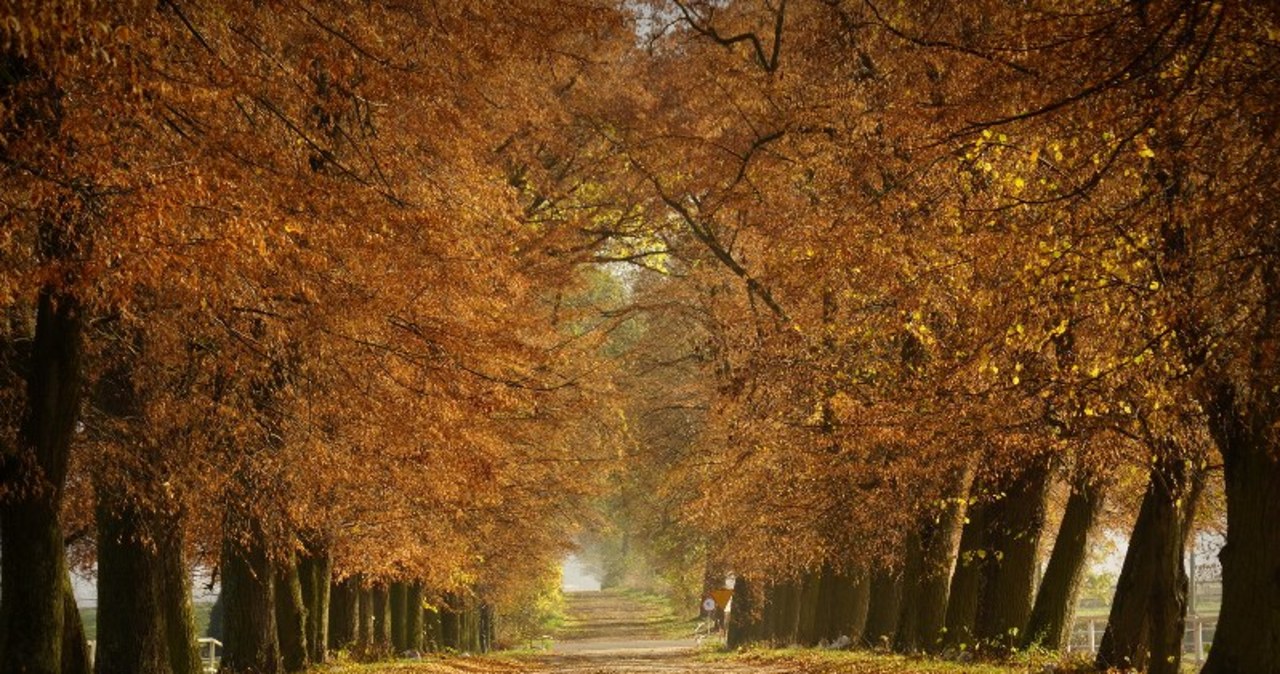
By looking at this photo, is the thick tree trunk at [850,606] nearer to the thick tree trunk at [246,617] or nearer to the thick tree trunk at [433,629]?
the thick tree trunk at [246,617]

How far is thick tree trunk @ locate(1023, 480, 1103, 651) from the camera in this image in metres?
16.9

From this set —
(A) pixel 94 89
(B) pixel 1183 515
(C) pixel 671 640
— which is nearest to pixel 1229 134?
(B) pixel 1183 515

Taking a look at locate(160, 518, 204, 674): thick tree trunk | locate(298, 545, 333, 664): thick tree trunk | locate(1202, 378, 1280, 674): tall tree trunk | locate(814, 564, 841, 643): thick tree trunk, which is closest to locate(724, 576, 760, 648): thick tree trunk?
locate(814, 564, 841, 643): thick tree trunk

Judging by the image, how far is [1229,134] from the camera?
357 inches

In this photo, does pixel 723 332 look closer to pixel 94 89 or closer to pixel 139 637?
pixel 139 637

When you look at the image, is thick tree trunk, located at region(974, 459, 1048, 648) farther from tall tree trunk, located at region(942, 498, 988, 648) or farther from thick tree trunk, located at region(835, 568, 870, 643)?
thick tree trunk, located at region(835, 568, 870, 643)

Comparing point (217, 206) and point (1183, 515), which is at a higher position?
point (217, 206)

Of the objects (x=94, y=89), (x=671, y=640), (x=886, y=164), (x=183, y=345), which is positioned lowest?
(x=671, y=640)

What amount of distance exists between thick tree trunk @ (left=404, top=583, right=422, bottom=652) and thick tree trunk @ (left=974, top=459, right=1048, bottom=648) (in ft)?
60.8

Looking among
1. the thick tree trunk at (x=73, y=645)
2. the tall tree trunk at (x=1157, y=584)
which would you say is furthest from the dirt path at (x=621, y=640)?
the thick tree trunk at (x=73, y=645)

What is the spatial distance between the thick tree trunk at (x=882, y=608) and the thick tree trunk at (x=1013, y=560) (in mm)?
6291

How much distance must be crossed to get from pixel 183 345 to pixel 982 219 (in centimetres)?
740

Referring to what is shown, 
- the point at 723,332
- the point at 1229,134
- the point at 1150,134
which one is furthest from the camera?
the point at 723,332

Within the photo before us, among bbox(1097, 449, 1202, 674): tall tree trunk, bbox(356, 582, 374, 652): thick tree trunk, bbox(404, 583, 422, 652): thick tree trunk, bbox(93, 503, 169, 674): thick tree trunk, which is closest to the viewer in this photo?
bbox(1097, 449, 1202, 674): tall tree trunk
